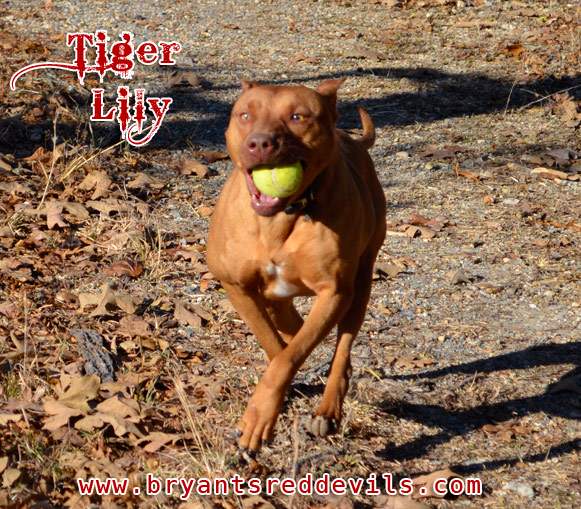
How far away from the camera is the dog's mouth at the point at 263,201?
4383mm

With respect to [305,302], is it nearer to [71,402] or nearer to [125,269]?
[125,269]

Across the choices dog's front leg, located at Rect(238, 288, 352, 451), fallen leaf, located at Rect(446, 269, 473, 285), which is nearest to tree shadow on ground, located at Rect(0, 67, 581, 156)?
fallen leaf, located at Rect(446, 269, 473, 285)

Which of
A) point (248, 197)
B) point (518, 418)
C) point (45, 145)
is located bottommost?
point (518, 418)

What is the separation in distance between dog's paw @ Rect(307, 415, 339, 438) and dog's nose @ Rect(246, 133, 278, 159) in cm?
134

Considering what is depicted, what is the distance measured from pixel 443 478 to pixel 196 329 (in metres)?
1.83

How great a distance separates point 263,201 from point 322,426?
3.84 feet

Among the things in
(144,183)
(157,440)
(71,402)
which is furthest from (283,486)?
(144,183)

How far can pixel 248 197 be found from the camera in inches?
182

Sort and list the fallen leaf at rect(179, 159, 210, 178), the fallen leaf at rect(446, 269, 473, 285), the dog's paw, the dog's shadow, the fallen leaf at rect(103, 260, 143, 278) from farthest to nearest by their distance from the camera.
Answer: the fallen leaf at rect(179, 159, 210, 178) → the fallen leaf at rect(446, 269, 473, 285) → the fallen leaf at rect(103, 260, 143, 278) → the dog's shadow → the dog's paw

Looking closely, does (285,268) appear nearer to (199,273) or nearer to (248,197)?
(248,197)

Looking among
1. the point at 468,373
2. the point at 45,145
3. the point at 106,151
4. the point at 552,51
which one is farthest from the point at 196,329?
the point at 552,51

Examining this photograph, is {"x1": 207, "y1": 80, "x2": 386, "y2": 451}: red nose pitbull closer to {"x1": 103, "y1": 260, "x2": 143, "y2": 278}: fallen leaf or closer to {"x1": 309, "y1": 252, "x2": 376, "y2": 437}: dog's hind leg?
{"x1": 309, "y1": 252, "x2": 376, "y2": 437}: dog's hind leg

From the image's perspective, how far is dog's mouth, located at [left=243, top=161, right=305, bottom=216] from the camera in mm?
4383

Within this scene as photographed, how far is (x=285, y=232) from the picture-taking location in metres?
4.64
